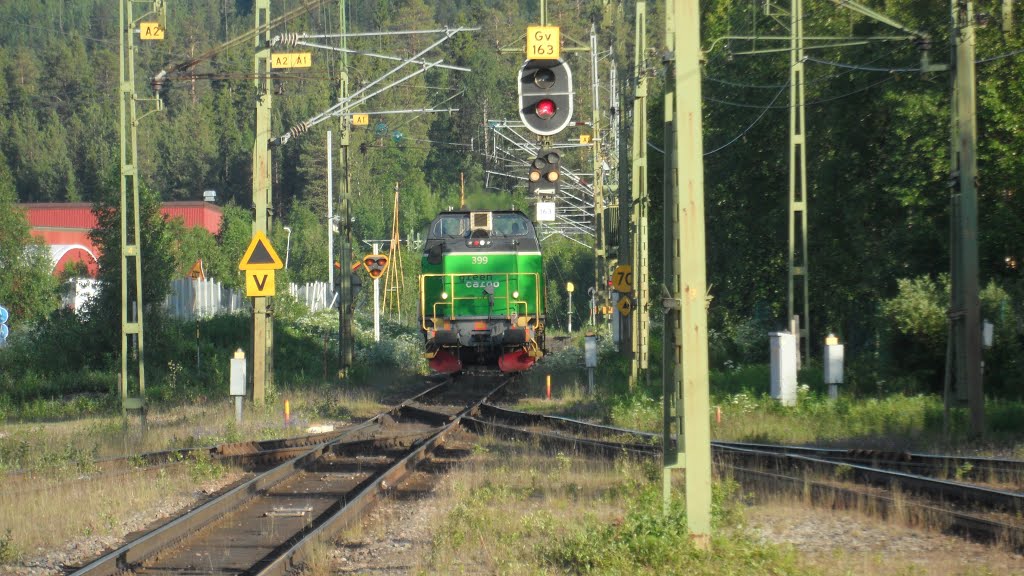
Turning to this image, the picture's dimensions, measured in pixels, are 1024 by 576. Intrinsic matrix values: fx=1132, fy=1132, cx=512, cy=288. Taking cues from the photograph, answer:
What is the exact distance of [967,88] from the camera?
1717 cm

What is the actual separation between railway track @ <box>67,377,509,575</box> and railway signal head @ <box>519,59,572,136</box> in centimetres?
467

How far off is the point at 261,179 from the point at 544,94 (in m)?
9.57

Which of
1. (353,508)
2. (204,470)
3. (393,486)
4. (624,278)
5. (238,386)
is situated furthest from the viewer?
(624,278)

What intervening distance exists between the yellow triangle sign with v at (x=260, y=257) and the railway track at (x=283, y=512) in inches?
140

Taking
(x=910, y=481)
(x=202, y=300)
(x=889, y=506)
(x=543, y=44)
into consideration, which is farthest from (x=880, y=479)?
(x=202, y=300)

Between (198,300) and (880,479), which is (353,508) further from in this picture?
(198,300)

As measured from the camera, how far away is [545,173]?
835 inches

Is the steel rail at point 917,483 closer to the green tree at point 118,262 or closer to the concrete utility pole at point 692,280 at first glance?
the concrete utility pole at point 692,280

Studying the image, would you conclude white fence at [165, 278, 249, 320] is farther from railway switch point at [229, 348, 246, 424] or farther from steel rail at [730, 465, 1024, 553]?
steel rail at [730, 465, 1024, 553]

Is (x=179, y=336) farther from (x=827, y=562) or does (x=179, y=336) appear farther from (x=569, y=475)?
(x=827, y=562)

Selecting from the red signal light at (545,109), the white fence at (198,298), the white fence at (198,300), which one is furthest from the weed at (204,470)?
the white fence at (198,300)

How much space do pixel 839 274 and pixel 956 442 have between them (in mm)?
18417

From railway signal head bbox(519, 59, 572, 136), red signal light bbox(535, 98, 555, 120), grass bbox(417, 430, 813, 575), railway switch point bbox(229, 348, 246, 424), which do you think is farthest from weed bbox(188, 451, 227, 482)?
red signal light bbox(535, 98, 555, 120)

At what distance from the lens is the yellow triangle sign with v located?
2059cm
